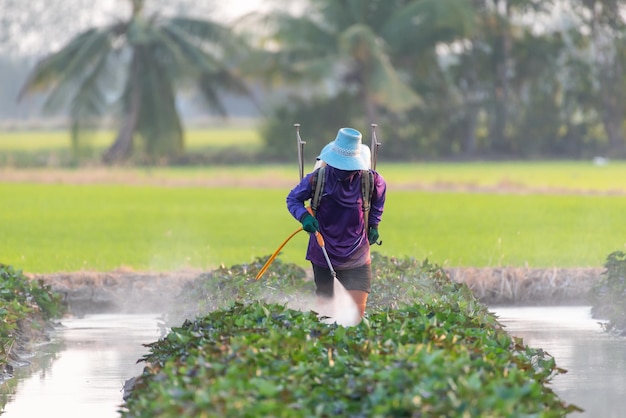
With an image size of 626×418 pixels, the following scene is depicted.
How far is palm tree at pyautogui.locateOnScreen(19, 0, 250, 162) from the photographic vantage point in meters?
50.2

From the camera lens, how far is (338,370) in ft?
24.5

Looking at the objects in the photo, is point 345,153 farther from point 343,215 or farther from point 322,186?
point 343,215

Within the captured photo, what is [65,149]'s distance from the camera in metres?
62.5

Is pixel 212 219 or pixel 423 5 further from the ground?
pixel 423 5

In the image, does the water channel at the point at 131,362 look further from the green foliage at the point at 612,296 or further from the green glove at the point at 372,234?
the green glove at the point at 372,234

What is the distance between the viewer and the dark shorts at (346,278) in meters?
10.2

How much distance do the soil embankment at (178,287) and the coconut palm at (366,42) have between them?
116 feet

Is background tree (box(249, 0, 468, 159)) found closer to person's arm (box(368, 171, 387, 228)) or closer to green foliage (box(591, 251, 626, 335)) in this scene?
green foliage (box(591, 251, 626, 335))

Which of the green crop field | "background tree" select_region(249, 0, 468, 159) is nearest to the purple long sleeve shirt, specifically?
the green crop field

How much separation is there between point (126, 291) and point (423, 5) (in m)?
39.6

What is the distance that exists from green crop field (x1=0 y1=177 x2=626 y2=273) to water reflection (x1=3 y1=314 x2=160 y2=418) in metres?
3.24

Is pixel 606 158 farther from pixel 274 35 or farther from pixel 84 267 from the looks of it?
pixel 84 267

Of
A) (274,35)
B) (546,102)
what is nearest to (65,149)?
(274,35)

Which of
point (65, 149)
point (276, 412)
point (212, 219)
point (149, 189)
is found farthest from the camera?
point (65, 149)
